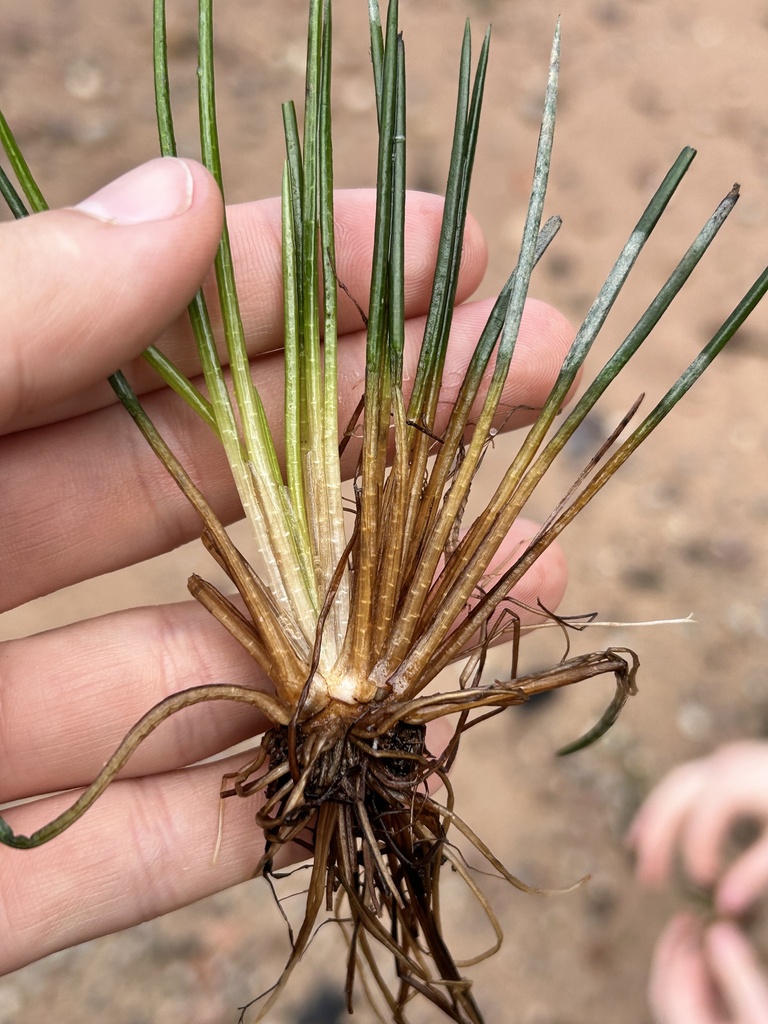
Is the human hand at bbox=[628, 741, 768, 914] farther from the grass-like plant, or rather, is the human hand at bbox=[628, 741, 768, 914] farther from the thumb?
the thumb

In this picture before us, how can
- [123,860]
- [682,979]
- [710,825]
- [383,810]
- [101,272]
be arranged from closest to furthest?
1. [101,272]
2. [383,810]
3. [123,860]
4. [682,979]
5. [710,825]

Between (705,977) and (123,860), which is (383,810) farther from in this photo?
(705,977)

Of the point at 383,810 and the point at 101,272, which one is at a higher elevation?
the point at 101,272

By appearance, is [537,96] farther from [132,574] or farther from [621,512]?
[132,574]

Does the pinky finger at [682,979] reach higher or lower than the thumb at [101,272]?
lower

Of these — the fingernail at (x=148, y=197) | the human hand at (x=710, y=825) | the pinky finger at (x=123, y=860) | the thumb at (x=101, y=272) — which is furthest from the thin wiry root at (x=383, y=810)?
the human hand at (x=710, y=825)

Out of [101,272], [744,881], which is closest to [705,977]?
[744,881]

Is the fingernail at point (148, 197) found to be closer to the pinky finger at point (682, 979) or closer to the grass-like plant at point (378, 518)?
the grass-like plant at point (378, 518)

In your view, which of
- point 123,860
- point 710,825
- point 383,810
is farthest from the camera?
Result: point 710,825
